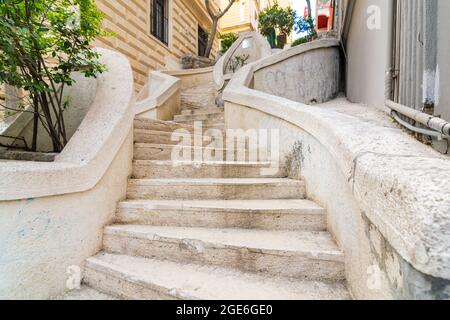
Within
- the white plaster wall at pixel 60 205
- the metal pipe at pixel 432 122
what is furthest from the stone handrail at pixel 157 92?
the metal pipe at pixel 432 122

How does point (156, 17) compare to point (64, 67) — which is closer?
point (64, 67)

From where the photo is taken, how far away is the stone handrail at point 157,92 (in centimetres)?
578

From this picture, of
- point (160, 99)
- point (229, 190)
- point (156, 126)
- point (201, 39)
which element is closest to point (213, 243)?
point (229, 190)

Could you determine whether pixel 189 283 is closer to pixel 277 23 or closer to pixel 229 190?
pixel 229 190

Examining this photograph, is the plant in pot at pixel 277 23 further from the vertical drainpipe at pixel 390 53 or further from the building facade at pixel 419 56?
the vertical drainpipe at pixel 390 53

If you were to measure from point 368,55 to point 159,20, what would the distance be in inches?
382

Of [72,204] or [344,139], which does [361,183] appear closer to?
[344,139]

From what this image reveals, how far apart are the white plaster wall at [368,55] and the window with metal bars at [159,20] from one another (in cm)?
786

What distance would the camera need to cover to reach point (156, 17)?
10695 mm

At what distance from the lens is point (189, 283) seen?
150cm

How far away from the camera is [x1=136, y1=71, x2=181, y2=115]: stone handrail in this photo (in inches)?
227

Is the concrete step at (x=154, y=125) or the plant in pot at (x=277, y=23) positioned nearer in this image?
the concrete step at (x=154, y=125)

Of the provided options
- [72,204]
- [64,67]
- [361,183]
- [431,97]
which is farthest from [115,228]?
[431,97]

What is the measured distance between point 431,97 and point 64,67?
313cm
